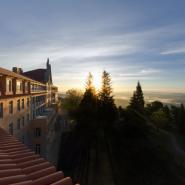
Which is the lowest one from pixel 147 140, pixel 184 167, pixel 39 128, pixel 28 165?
pixel 184 167

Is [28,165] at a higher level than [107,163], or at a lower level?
higher

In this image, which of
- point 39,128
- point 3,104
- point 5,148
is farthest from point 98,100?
point 5,148

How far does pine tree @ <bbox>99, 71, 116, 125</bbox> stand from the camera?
2153 inches

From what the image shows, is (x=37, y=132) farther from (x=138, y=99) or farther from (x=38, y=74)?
(x=138, y=99)

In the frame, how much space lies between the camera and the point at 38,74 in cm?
6681

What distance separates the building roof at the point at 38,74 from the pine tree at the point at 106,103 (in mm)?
16754

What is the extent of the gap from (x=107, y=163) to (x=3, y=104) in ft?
68.1

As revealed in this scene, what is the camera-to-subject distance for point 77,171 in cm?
3647

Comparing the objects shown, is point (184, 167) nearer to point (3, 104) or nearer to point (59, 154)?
point (59, 154)

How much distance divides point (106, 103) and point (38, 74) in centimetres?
2138

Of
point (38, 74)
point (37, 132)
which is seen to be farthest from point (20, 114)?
point (38, 74)

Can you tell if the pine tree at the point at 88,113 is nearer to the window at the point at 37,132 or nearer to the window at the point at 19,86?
the window at the point at 37,132

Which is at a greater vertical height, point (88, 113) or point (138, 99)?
point (138, 99)

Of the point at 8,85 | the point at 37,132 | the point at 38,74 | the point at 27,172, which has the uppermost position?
the point at 38,74
